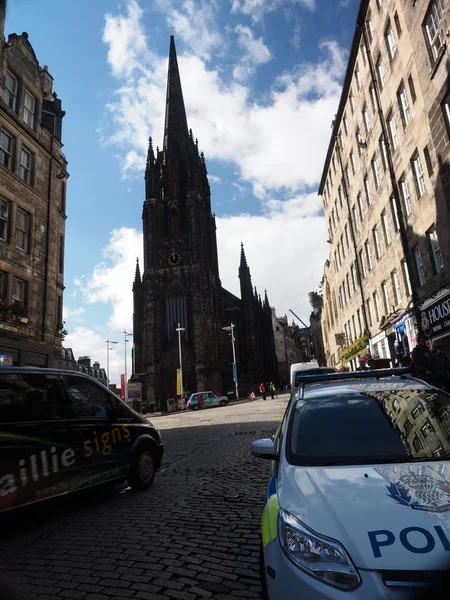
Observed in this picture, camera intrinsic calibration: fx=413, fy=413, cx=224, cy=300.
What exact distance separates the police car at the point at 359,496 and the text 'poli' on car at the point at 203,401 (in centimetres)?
3814

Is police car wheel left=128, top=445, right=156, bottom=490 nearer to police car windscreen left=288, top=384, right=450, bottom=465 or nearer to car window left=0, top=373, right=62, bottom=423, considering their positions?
car window left=0, top=373, right=62, bottom=423

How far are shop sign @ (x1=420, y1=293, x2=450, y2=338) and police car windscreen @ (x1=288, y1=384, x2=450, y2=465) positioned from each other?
1259 cm

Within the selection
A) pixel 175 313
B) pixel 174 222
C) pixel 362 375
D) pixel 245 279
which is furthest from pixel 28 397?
pixel 245 279

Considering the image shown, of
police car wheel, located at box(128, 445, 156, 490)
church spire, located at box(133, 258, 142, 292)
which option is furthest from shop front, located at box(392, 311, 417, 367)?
church spire, located at box(133, 258, 142, 292)

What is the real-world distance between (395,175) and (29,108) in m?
17.2

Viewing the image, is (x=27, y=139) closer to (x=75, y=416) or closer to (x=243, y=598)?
(x=75, y=416)

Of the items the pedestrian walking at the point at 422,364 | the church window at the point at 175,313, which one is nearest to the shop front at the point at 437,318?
the pedestrian walking at the point at 422,364

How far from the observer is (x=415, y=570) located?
1821 millimetres

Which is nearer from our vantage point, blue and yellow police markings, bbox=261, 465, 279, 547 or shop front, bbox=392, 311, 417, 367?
blue and yellow police markings, bbox=261, 465, 279, 547

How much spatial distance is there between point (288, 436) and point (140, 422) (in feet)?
13.6

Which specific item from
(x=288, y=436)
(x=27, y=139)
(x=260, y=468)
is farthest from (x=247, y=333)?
(x=288, y=436)

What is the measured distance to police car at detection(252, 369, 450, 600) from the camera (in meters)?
1.88

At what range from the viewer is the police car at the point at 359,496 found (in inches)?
74.0

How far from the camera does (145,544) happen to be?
402 cm
